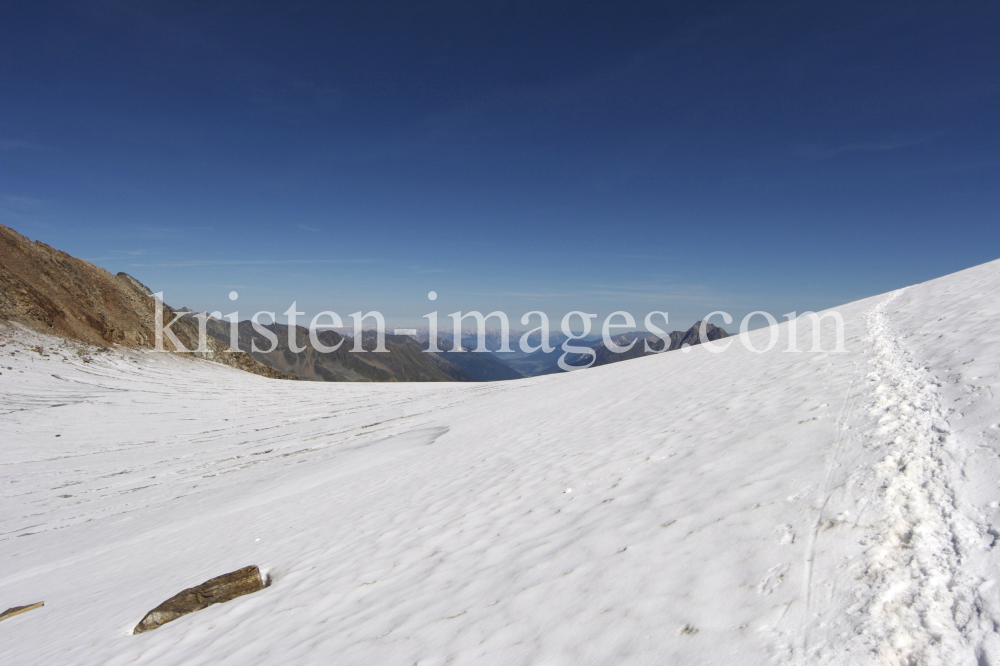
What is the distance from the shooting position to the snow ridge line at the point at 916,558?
7.34ft

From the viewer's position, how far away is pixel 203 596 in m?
5.25

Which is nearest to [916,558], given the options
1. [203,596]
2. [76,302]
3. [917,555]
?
[917,555]

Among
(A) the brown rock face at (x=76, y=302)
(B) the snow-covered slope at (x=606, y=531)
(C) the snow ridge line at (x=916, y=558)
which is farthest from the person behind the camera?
(A) the brown rock face at (x=76, y=302)

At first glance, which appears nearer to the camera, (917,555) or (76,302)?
(917,555)

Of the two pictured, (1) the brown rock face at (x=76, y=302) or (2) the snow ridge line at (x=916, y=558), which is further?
(1) the brown rock face at (x=76, y=302)

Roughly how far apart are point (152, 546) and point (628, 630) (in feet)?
29.1

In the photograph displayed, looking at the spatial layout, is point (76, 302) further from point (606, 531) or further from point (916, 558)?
point (916, 558)

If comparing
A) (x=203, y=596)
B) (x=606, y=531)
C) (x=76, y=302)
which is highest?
(x=76, y=302)

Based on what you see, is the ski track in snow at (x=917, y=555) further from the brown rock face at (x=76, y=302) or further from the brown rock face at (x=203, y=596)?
the brown rock face at (x=76, y=302)

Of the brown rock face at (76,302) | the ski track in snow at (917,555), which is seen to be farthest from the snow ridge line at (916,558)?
the brown rock face at (76,302)

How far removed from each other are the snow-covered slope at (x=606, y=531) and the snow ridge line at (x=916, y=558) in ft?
0.04

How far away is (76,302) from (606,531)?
31.5m

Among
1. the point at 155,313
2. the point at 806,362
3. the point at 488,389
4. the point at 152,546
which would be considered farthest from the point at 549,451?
the point at 155,313

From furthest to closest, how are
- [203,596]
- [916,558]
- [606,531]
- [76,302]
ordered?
[76,302] → [203,596] → [606,531] → [916,558]
